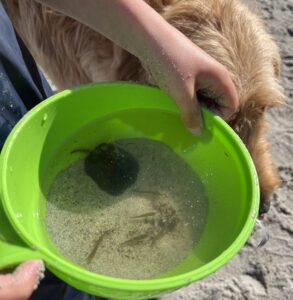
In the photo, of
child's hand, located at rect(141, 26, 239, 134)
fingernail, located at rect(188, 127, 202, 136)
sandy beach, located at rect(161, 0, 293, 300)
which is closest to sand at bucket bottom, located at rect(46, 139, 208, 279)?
fingernail, located at rect(188, 127, 202, 136)

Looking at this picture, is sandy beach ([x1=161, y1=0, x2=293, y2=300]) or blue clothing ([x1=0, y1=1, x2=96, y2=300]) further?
sandy beach ([x1=161, y1=0, x2=293, y2=300])

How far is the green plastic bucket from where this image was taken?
93cm

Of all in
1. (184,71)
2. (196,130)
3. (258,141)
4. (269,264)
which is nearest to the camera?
(184,71)

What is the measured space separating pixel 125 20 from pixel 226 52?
0.45 m

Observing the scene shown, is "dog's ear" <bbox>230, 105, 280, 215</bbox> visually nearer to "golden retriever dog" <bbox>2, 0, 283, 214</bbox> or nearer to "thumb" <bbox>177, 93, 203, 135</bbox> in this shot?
"golden retriever dog" <bbox>2, 0, 283, 214</bbox>

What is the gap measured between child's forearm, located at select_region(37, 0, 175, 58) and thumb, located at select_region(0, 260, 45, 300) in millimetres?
488

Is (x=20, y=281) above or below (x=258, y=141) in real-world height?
above

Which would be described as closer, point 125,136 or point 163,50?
point 163,50

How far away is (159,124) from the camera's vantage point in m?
1.28

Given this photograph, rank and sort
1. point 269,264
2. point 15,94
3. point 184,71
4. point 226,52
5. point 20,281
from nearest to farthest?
1. point 20,281
2. point 184,71
3. point 15,94
4. point 226,52
5. point 269,264

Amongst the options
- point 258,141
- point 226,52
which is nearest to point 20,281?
point 226,52

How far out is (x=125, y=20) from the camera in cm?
108

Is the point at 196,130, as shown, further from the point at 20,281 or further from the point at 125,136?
the point at 20,281

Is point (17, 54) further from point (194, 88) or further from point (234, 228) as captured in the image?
point (234, 228)
